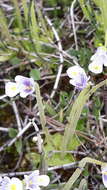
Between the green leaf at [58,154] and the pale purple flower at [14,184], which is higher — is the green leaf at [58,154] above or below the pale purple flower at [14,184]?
below

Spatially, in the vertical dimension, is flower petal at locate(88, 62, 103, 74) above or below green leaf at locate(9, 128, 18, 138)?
above

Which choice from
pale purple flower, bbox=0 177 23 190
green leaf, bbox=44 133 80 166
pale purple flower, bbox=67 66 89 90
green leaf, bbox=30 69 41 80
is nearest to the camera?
pale purple flower, bbox=0 177 23 190

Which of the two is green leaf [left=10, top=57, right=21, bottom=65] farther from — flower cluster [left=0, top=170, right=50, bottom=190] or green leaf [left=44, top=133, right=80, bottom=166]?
flower cluster [left=0, top=170, right=50, bottom=190]

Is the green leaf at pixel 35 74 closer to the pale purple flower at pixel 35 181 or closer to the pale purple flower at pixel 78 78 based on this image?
the pale purple flower at pixel 78 78

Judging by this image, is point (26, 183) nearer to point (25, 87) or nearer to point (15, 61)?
point (25, 87)

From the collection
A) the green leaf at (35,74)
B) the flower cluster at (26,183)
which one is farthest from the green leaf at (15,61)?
the flower cluster at (26,183)

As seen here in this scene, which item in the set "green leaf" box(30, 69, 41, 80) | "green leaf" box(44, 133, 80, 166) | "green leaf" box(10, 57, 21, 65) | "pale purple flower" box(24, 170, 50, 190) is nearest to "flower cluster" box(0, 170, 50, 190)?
"pale purple flower" box(24, 170, 50, 190)

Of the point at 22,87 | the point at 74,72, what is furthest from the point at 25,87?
the point at 74,72

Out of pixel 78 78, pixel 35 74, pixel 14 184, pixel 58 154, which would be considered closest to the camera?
pixel 14 184
